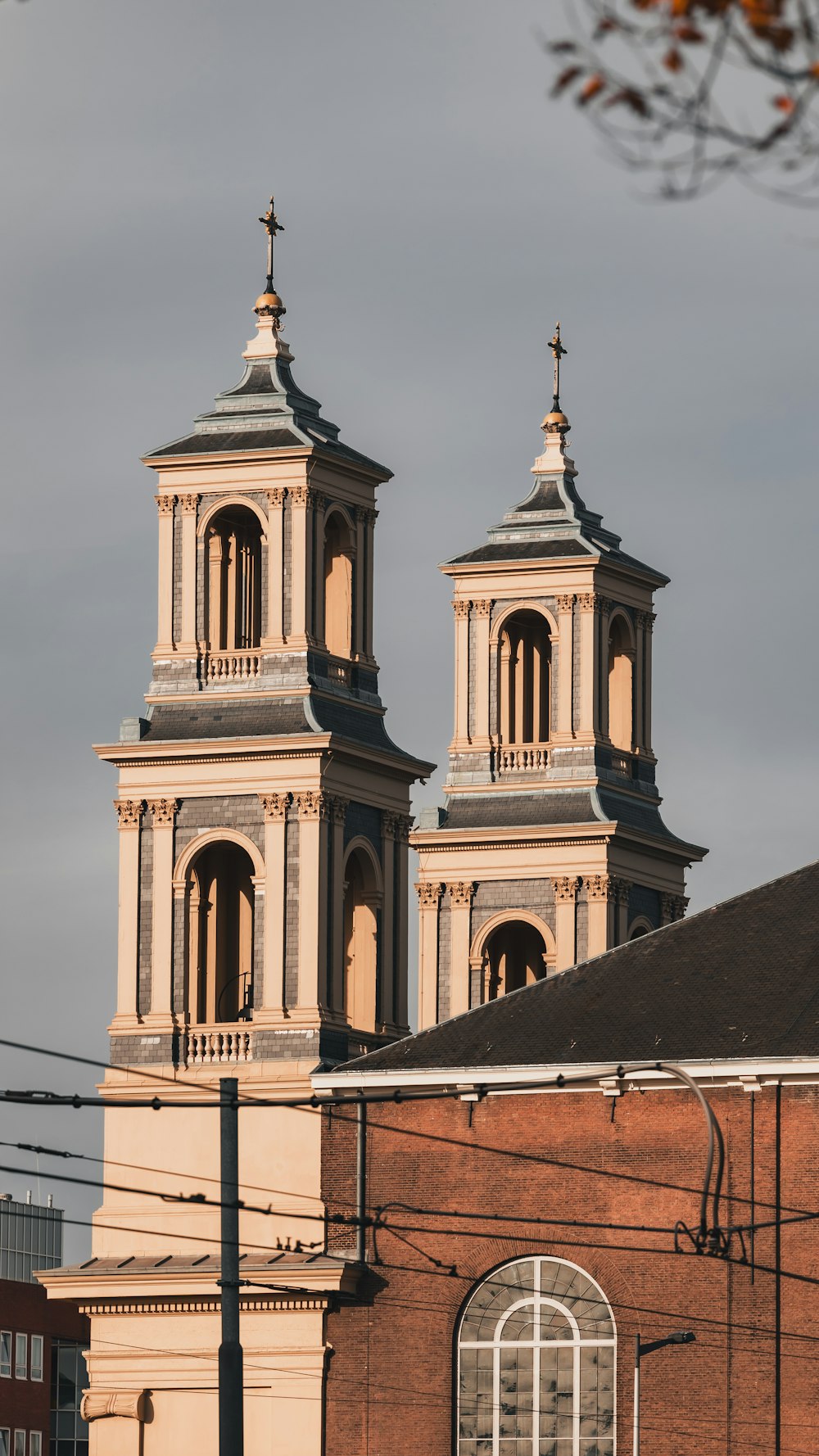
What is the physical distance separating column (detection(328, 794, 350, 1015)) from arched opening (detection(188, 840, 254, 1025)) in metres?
1.38

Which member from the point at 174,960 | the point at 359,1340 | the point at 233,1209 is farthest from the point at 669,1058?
the point at 233,1209

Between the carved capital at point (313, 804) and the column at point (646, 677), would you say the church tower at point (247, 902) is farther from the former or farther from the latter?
the column at point (646, 677)

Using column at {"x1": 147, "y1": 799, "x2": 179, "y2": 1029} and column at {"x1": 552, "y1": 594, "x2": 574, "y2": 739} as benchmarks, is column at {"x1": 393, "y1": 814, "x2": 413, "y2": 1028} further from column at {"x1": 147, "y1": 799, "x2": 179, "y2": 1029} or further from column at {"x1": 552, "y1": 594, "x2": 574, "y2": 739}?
column at {"x1": 552, "y1": 594, "x2": 574, "y2": 739}

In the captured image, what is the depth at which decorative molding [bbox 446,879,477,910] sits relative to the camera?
67.4 m

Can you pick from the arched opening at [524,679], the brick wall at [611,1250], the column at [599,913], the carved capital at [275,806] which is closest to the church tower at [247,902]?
the carved capital at [275,806]

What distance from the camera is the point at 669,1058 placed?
159ft

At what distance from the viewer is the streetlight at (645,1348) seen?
47375 millimetres

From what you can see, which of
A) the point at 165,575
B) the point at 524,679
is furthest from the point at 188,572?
the point at 524,679

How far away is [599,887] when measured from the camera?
2601 inches

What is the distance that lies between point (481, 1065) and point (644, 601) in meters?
21.2

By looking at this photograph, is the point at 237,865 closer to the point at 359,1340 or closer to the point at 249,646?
the point at 249,646

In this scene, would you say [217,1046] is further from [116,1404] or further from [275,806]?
[116,1404]

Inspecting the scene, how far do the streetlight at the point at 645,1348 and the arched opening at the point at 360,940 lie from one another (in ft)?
32.9

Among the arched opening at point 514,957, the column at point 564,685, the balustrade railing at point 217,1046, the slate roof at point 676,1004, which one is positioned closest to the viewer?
the slate roof at point 676,1004
